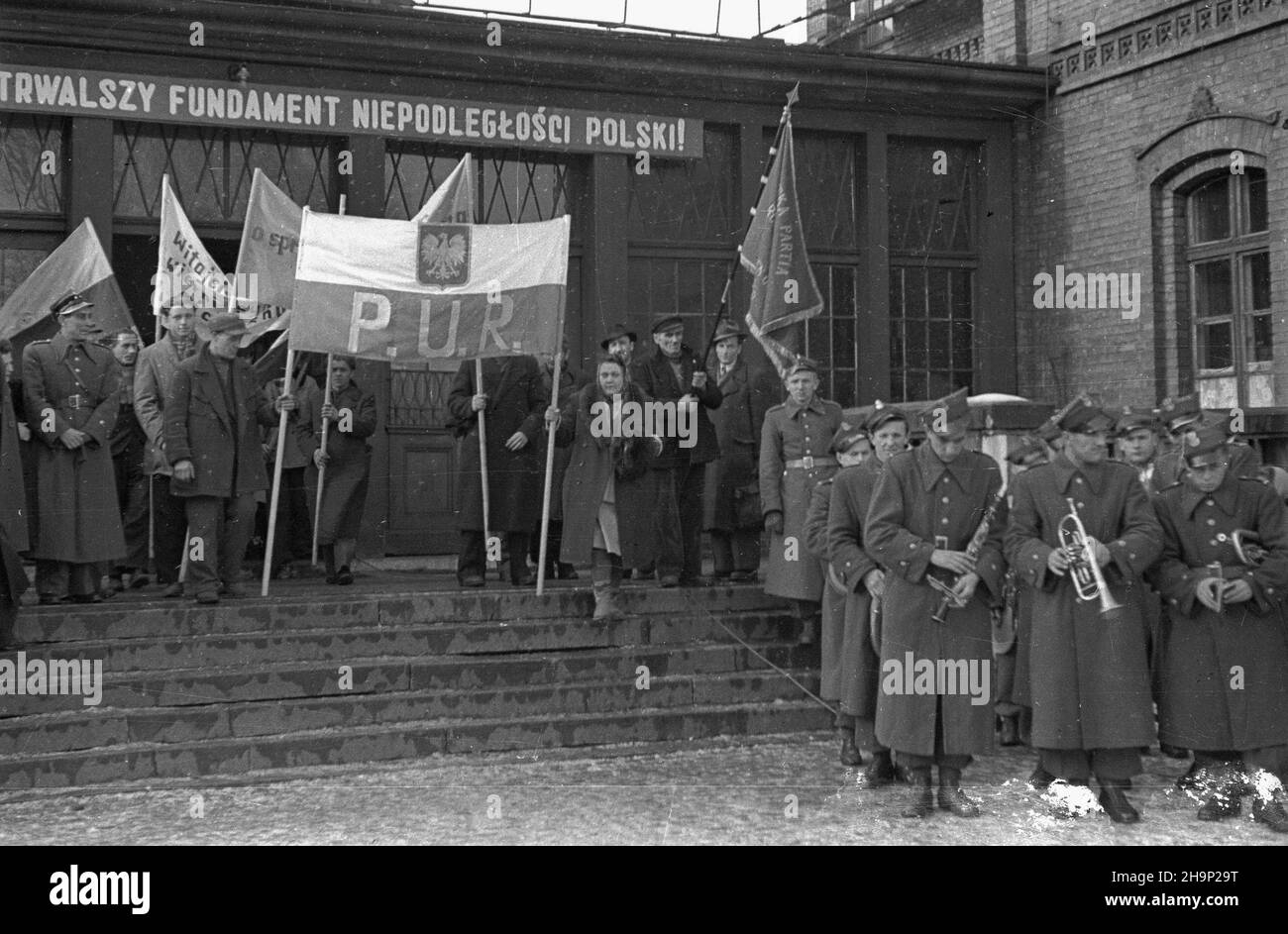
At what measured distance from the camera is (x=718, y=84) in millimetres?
15219

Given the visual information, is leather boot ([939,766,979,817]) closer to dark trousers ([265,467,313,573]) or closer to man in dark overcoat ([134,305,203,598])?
man in dark overcoat ([134,305,203,598])

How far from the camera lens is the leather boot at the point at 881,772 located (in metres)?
8.53

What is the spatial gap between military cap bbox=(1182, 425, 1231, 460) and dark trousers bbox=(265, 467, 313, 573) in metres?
7.29

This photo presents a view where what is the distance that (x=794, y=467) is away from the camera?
10727mm

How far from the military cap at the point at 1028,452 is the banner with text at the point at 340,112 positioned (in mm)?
6723

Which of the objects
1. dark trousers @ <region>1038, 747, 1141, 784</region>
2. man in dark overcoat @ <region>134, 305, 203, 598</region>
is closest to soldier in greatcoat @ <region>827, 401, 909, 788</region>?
dark trousers @ <region>1038, 747, 1141, 784</region>

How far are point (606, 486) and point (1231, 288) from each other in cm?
703

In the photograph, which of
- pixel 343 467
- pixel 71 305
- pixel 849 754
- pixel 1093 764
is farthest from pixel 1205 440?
pixel 71 305

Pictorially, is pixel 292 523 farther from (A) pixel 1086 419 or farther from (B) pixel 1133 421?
(A) pixel 1086 419

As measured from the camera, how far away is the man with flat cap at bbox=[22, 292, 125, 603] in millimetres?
9992

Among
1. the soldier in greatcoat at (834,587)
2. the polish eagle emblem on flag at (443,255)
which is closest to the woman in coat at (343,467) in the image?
the polish eagle emblem on flag at (443,255)

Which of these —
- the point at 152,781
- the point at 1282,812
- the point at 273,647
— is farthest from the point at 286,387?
the point at 1282,812

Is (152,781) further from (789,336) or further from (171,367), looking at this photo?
(789,336)

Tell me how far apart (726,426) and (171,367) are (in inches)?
170
